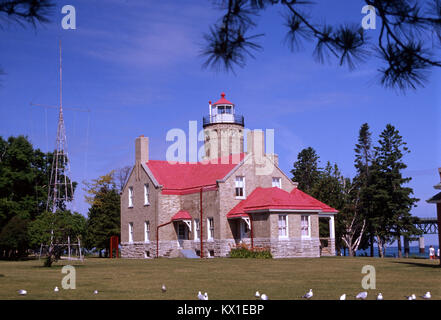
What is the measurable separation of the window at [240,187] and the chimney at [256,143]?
80.3 inches

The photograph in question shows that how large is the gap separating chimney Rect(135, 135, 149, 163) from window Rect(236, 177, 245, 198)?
899cm

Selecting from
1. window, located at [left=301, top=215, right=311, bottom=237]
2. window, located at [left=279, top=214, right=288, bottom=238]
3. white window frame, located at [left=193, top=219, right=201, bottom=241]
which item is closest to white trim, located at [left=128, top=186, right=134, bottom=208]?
white window frame, located at [left=193, top=219, right=201, bottom=241]

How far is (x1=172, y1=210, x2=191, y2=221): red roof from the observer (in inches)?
1548

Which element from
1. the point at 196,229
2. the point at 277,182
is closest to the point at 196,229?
the point at 196,229

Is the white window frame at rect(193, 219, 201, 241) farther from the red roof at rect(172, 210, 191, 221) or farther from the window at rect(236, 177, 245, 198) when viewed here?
the window at rect(236, 177, 245, 198)

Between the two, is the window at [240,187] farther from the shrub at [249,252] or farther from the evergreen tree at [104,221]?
the evergreen tree at [104,221]

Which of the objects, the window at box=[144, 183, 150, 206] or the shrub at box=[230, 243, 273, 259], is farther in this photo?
the window at box=[144, 183, 150, 206]

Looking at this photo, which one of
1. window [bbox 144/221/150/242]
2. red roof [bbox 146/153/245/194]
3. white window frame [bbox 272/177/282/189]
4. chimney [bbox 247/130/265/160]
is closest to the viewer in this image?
chimney [bbox 247/130/265/160]

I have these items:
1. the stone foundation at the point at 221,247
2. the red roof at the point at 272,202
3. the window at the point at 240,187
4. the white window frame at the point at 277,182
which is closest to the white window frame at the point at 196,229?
the stone foundation at the point at 221,247

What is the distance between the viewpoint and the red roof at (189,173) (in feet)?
127

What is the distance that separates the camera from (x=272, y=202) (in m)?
33.7
